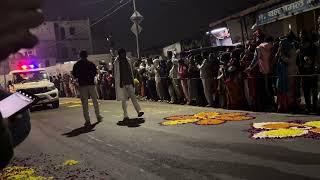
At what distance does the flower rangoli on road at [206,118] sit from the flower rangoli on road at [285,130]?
→ 1236 millimetres

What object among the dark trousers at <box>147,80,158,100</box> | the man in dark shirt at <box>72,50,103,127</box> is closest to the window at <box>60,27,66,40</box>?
the dark trousers at <box>147,80,158,100</box>

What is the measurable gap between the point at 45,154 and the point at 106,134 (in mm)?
1973

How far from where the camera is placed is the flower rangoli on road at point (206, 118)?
448 inches

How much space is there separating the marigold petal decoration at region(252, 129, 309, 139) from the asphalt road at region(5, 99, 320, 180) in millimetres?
288

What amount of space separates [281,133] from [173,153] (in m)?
2.24

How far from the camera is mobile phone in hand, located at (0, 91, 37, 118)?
1.92 m

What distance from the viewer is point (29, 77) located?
2442 centimetres

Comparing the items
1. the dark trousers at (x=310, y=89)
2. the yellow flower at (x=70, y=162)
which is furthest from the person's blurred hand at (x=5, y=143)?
the dark trousers at (x=310, y=89)

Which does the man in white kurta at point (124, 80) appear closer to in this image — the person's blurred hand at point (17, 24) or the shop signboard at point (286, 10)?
the shop signboard at point (286, 10)

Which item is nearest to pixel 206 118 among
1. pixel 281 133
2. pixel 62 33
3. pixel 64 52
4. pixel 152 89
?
pixel 281 133

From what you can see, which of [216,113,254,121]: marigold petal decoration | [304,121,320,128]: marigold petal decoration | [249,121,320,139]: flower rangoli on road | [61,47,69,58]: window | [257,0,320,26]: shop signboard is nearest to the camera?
[249,121,320,139]: flower rangoli on road

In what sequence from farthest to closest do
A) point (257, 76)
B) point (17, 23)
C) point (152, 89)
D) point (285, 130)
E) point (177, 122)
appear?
point (152, 89), point (257, 76), point (177, 122), point (285, 130), point (17, 23)

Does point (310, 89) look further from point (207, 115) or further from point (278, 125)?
point (207, 115)

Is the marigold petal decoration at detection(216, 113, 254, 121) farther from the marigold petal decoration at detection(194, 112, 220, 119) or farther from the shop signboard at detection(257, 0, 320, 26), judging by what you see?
the shop signboard at detection(257, 0, 320, 26)
